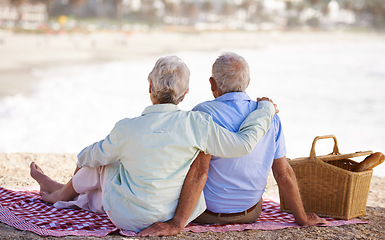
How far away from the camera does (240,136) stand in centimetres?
254

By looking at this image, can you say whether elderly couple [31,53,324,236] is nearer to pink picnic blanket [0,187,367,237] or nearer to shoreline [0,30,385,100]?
pink picnic blanket [0,187,367,237]

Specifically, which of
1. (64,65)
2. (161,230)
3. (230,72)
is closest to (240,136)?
(230,72)

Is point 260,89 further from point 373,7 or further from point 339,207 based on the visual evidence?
point 373,7

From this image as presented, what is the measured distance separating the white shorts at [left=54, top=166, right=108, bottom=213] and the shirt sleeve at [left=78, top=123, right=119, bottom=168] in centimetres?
8

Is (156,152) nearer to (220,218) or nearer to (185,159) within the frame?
(185,159)

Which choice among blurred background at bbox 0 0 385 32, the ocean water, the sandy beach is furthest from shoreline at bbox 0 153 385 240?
blurred background at bbox 0 0 385 32

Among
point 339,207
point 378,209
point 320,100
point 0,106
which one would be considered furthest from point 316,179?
point 320,100

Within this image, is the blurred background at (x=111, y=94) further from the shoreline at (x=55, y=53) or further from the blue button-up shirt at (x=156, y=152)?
the blue button-up shirt at (x=156, y=152)

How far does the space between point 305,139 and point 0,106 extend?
17.7 ft

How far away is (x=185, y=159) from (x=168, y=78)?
1.28ft

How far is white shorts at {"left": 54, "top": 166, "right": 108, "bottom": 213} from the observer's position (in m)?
2.71

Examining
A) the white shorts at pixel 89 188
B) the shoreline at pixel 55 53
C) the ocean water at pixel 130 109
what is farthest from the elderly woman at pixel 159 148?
the shoreline at pixel 55 53

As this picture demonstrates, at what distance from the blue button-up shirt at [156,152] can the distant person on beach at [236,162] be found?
0.14 m

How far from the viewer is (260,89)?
626 inches
